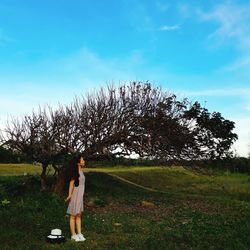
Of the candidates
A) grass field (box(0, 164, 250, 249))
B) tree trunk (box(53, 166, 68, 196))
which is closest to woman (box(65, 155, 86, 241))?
grass field (box(0, 164, 250, 249))

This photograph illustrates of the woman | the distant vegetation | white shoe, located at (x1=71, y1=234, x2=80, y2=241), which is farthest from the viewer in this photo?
the distant vegetation

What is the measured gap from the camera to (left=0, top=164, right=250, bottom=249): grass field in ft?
40.3

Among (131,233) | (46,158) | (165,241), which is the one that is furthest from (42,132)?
(165,241)

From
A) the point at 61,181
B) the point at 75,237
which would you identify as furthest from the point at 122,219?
the point at 61,181

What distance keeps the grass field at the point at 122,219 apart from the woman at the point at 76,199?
433mm

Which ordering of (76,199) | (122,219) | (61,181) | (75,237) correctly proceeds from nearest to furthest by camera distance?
(75,237)
(76,199)
(122,219)
(61,181)

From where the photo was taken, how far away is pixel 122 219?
53.0ft

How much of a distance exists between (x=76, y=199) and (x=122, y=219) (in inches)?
170

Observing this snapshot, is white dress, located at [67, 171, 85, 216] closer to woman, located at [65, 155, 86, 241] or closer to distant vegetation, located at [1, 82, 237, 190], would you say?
woman, located at [65, 155, 86, 241]

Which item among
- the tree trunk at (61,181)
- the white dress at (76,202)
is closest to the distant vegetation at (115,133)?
the tree trunk at (61,181)

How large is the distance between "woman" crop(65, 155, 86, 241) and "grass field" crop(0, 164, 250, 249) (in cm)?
43

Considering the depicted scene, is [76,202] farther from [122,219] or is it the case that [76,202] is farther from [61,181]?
[61,181]

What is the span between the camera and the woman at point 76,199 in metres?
12.2

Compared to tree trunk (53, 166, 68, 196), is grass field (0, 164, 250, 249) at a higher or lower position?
lower
